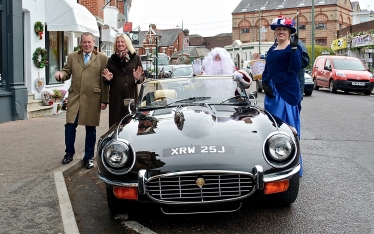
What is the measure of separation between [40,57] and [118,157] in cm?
999

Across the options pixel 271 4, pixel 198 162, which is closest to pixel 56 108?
pixel 198 162

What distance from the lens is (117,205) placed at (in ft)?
14.0

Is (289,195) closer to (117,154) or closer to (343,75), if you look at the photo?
(117,154)

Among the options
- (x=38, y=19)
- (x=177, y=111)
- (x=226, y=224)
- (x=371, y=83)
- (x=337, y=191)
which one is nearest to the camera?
(x=226, y=224)

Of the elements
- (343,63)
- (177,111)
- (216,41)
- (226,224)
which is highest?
(216,41)

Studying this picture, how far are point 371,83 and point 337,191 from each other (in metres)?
16.5

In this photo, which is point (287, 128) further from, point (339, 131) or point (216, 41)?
point (216, 41)

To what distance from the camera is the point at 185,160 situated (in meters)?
3.80

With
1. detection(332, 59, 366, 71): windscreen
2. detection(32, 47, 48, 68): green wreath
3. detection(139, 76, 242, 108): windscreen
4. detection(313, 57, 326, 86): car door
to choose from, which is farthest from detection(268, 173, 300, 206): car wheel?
detection(313, 57, 326, 86): car door

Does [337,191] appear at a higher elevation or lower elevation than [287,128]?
lower

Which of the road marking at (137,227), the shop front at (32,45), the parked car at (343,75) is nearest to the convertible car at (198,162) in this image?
the road marking at (137,227)

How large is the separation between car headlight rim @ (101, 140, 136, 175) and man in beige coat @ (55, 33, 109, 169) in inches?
93.5

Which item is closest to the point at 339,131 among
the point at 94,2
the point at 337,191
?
the point at 337,191

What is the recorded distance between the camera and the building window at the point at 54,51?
47.2 feet
